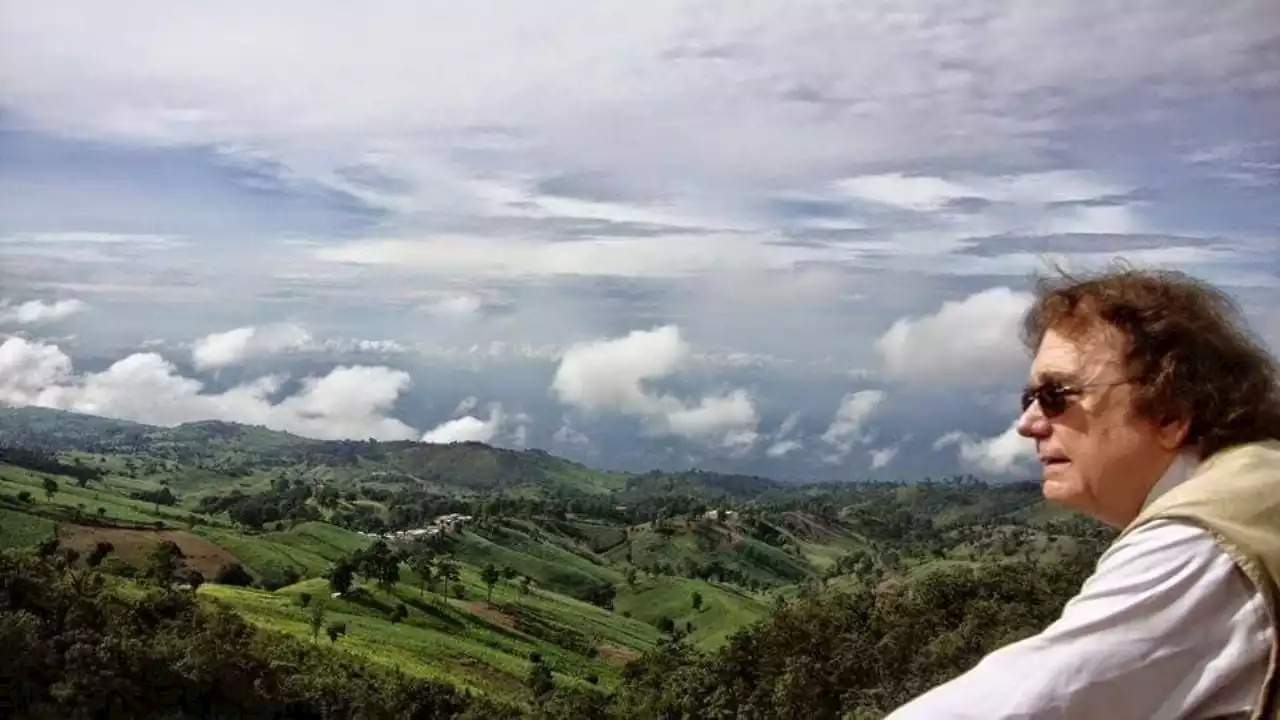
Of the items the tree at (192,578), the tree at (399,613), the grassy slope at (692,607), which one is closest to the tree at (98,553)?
the tree at (192,578)

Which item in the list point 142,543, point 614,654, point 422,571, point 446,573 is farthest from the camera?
point 446,573

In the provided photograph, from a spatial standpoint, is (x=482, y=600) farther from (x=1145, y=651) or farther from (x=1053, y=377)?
(x=1145, y=651)

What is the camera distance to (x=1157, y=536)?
1.28 meters

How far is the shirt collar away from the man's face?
0.01 meters

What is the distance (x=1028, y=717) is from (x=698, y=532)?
4955 inches

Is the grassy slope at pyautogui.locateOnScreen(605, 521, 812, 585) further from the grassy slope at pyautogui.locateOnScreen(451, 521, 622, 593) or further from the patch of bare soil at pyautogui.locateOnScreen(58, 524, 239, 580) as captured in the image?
the patch of bare soil at pyautogui.locateOnScreen(58, 524, 239, 580)

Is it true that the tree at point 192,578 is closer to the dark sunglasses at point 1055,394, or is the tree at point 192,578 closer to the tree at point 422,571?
the tree at point 422,571

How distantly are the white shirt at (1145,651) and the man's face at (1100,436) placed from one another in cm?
30

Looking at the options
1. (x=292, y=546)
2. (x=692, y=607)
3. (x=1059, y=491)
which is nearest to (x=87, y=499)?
(x=292, y=546)

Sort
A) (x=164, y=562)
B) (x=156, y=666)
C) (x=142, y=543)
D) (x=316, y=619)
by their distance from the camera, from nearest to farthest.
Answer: (x=156, y=666) → (x=316, y=619) → (x=164, y=562) → (x=142, y=543)

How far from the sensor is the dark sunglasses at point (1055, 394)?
1599mm

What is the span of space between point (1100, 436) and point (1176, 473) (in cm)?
11

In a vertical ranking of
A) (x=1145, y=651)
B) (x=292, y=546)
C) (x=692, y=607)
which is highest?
(x=1145, y=651)

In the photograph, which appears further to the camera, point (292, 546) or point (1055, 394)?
point (292, 546)
